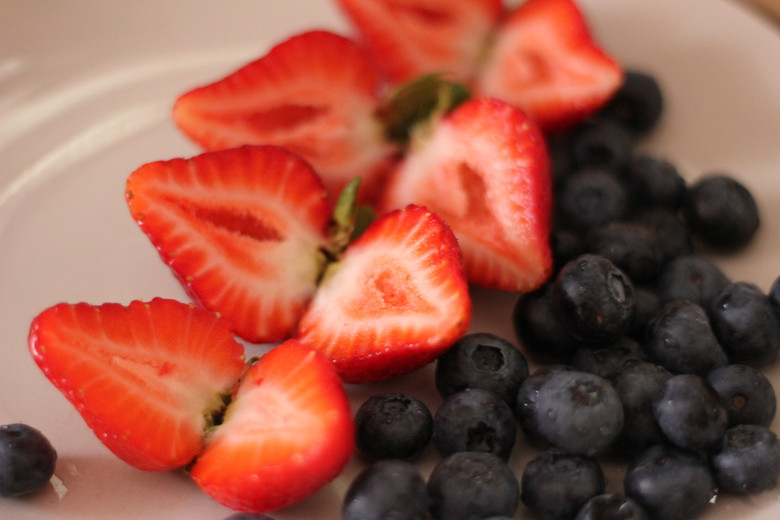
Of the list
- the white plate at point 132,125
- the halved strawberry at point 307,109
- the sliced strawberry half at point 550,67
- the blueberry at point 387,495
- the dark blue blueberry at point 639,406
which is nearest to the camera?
the blueberry at point 387,495

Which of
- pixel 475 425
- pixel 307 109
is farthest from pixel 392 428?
pixel 307 109

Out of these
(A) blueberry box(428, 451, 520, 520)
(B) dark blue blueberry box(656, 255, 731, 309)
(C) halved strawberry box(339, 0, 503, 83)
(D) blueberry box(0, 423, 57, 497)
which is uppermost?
(C) halved strawberry box(339, 0, 503, 83)

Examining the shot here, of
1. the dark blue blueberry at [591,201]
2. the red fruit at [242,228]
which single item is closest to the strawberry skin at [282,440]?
the red fruit at [242,228]

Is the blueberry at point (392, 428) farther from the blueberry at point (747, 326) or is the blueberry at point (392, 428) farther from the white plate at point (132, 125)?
the blueberry at point (747, 326)

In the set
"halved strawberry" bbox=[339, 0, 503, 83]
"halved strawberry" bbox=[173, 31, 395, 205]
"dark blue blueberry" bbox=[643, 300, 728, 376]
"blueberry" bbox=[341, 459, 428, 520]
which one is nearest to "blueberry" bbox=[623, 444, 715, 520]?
"dark blue blueberry" bbox=[643, 300, 728, 376]

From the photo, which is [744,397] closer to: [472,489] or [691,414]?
[691,414]

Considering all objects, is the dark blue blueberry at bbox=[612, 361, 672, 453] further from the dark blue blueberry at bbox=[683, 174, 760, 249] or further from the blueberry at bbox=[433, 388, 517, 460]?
the dark blue blueberry at bbox=[683, 174, 760, 249]
